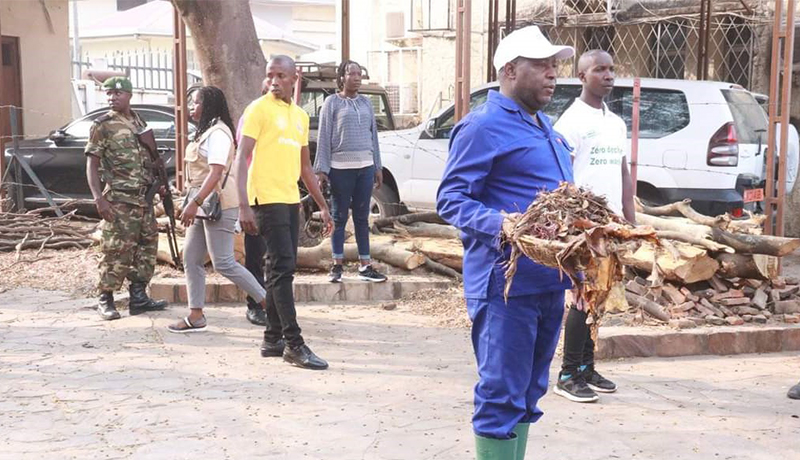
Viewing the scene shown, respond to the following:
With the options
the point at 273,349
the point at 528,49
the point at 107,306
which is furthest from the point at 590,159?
the point at 107,306

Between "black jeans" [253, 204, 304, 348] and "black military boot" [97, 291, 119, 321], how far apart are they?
1975mm

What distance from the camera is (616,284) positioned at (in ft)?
11.6

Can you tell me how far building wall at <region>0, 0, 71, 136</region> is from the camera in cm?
1570

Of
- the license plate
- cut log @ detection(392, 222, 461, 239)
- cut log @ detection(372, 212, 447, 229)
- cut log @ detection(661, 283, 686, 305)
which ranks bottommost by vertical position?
cut log @ detection(661, 283, 686, 305)

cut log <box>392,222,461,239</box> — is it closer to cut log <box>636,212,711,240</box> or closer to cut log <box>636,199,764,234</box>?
cut log <box>636,199,764,234</box>

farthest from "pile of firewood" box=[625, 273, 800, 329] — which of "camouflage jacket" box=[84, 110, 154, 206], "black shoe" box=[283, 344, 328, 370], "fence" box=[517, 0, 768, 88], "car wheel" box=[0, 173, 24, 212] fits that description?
"car wheel" box=[0, 173, 24, 212]

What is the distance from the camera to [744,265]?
24.0 feet

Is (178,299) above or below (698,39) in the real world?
below

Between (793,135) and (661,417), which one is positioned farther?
(793,135)

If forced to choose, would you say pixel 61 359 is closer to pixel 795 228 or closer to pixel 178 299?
pixel 178 299

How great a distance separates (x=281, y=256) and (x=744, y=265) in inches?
141

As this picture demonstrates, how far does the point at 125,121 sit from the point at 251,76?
198cm

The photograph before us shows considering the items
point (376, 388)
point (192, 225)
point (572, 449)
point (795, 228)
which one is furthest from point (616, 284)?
point (795, 228)

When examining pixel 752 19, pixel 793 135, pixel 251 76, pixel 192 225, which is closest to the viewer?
pixel 192 225
